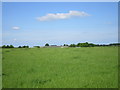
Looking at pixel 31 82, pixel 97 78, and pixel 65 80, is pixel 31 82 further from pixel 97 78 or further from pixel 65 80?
pixel 97 78

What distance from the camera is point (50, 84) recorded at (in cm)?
624

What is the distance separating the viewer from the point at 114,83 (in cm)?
642

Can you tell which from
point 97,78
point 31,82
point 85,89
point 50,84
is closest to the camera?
point 85,89

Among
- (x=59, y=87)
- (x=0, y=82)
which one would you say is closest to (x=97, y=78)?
(x=59, y=87)

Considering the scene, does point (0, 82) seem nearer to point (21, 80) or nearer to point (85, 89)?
point (21, 80)

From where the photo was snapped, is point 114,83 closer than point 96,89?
No

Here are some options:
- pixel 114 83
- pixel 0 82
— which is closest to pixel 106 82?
pixel 114 83

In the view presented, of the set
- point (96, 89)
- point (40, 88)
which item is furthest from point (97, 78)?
point (40, 88)

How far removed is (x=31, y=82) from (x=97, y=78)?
3125 millimetres

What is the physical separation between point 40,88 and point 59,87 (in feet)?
2.50

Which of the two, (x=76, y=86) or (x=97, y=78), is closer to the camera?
(x=76, y=86)

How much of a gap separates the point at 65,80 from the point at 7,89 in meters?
2.52

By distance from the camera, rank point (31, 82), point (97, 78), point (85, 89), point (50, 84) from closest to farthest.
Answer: point (85, 89) → point (50, 84) → point (31, 82) → point (97, 78)

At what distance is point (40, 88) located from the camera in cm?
589
